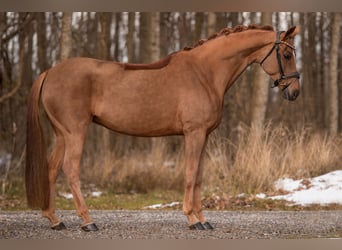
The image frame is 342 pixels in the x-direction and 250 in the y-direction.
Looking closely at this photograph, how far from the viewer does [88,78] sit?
23.3ft

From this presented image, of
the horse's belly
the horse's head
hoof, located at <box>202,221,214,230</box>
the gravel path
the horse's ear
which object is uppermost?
the horse's ear

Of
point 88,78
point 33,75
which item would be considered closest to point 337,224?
point 88,78

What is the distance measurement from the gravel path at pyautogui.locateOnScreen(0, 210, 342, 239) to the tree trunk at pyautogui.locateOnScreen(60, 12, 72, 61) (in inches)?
151

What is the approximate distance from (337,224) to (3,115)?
8.99 m

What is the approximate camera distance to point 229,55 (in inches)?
284

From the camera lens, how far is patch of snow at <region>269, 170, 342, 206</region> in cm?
1025

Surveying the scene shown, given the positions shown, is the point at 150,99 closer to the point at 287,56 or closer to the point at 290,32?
the point at 287,56

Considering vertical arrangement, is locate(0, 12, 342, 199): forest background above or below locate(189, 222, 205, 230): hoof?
above

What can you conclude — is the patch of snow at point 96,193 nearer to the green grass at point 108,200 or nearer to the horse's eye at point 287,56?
the green grass at point 108,200

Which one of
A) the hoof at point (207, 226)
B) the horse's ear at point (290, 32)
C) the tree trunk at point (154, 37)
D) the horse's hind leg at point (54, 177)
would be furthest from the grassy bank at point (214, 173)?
the horse's ear at point (290, 32)

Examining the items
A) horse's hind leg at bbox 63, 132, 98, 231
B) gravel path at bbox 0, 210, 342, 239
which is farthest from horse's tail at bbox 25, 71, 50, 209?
gravel path at bbox 0, 210, 342, 239

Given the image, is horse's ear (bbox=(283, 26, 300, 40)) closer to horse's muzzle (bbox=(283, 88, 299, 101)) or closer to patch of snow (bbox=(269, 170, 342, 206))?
horse's muzzle (bbox=(283, 88, 299, 101))

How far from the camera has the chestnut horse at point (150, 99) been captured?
699 cm

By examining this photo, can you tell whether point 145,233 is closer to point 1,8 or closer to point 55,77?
point 55,77
